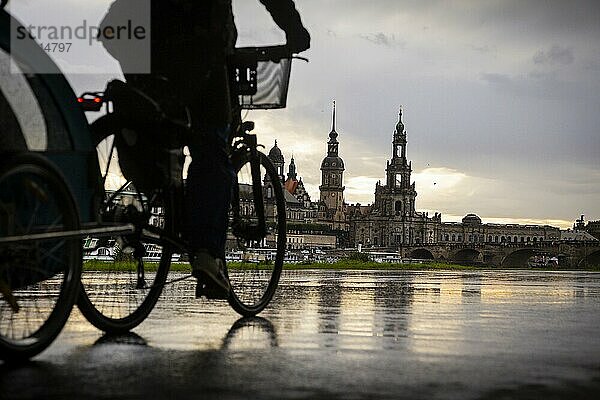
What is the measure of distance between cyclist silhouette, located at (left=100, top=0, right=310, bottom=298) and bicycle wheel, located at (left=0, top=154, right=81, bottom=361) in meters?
0.97

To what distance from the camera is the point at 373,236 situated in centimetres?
14925

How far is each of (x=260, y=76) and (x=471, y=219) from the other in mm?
159234

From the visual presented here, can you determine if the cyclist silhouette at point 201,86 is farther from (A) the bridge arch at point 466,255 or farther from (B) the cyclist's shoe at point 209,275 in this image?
(A) the bridge arch at point 466,255

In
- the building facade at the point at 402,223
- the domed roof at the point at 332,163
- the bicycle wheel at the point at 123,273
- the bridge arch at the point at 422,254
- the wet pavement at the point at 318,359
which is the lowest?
the wet pavement at the point at 318,359

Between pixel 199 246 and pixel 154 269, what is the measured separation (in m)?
0.42

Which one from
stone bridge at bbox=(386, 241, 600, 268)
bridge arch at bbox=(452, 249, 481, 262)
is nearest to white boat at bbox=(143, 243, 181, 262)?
stone bridge at bbox=(386, 241, 600, 268)

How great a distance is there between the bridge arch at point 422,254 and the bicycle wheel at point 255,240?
343ft

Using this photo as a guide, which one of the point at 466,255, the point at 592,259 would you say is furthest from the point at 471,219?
the point at 592,259

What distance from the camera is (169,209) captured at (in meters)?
4.07

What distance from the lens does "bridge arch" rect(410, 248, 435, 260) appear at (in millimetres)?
109875

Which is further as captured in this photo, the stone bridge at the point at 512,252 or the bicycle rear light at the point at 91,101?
the stone bridge at the point at 512,252

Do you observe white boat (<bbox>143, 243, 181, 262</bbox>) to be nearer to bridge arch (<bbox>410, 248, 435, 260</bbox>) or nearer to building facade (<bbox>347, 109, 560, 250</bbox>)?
bridge arch (<bbox>410, 248, 435, 260</bbox>)

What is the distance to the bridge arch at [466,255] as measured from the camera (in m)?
101

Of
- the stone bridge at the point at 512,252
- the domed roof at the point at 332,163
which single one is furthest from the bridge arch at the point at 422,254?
the domed roof at the point at 332,163
